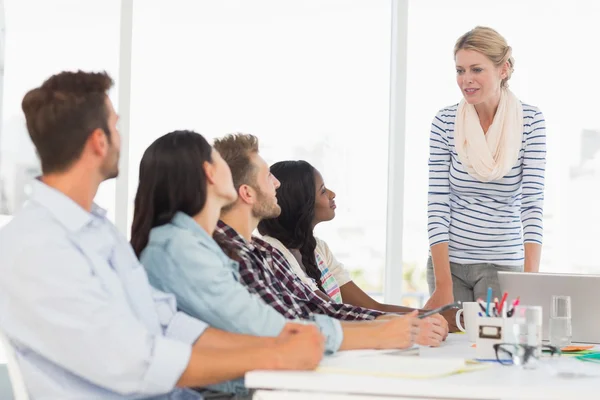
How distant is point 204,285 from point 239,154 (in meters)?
0.75

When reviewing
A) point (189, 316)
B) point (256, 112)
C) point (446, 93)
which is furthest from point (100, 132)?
point (446, 93)

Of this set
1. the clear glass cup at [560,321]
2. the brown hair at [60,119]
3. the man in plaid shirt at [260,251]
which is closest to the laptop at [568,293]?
the clear glass cup at [560,321]

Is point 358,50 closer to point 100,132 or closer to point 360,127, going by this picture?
point 360,127

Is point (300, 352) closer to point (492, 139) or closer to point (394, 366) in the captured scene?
point (394, 366)

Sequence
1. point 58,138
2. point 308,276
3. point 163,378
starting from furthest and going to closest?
1. point 308,276
2. point 58,138
3. point 163,378

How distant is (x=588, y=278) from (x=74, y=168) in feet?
4.09

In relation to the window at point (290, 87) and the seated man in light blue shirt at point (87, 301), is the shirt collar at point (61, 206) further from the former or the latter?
the window at point (290, 87)

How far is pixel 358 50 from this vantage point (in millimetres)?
4980

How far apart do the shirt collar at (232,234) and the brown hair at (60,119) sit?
26.6 inches

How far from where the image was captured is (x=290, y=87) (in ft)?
16.2

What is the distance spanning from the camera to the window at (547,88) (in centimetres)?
500

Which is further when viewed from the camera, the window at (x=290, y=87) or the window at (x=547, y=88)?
the window at (x=547, y=88)

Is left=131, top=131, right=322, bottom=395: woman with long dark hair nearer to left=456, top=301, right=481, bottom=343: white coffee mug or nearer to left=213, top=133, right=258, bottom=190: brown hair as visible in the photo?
left=213, top=133, right=258, bottom=190: brown hair

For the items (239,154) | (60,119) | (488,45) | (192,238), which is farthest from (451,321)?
(60,119)
